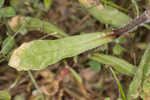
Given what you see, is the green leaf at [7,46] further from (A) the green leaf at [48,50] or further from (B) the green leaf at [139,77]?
(B) the green leaf at [139,77]

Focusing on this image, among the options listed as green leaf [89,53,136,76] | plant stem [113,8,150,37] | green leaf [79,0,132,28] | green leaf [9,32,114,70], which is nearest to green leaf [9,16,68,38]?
green leaf [9,32,114,70]

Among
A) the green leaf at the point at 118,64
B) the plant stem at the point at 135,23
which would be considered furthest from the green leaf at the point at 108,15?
the green leaf at the point at 118,64

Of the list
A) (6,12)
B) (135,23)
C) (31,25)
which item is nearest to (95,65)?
(135,23)

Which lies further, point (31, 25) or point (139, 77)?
point (31, 25)

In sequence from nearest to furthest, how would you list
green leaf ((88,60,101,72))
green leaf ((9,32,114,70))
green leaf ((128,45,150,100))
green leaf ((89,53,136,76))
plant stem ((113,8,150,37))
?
green leaf ((9,32,114,70)) → plant stem ((113,8,150,37)) → green leaf ((128,45,150,100)) → green leaf ((89,53,136,76)) → green leaf ((88,60,101,72))

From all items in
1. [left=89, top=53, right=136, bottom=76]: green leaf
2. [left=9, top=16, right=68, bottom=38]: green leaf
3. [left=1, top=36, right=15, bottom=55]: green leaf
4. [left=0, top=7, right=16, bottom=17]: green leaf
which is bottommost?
[left=89, top=53, right=136, bottom=76]: green leaf

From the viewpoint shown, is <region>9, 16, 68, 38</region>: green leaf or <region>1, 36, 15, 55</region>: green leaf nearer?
<region>1, 36, 15, 55</region>: green leaf

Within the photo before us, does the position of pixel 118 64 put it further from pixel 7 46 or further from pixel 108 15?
pixel 7 46

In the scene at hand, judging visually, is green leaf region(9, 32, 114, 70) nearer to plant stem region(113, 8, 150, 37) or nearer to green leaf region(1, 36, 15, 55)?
plant stem region(113, 8, 150, 37)

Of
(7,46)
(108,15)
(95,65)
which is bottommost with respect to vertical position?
(95,65)

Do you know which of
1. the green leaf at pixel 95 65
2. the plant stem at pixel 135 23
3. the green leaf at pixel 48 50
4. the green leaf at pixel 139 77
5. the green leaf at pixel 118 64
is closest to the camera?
the green leaf at pixel 48 50
